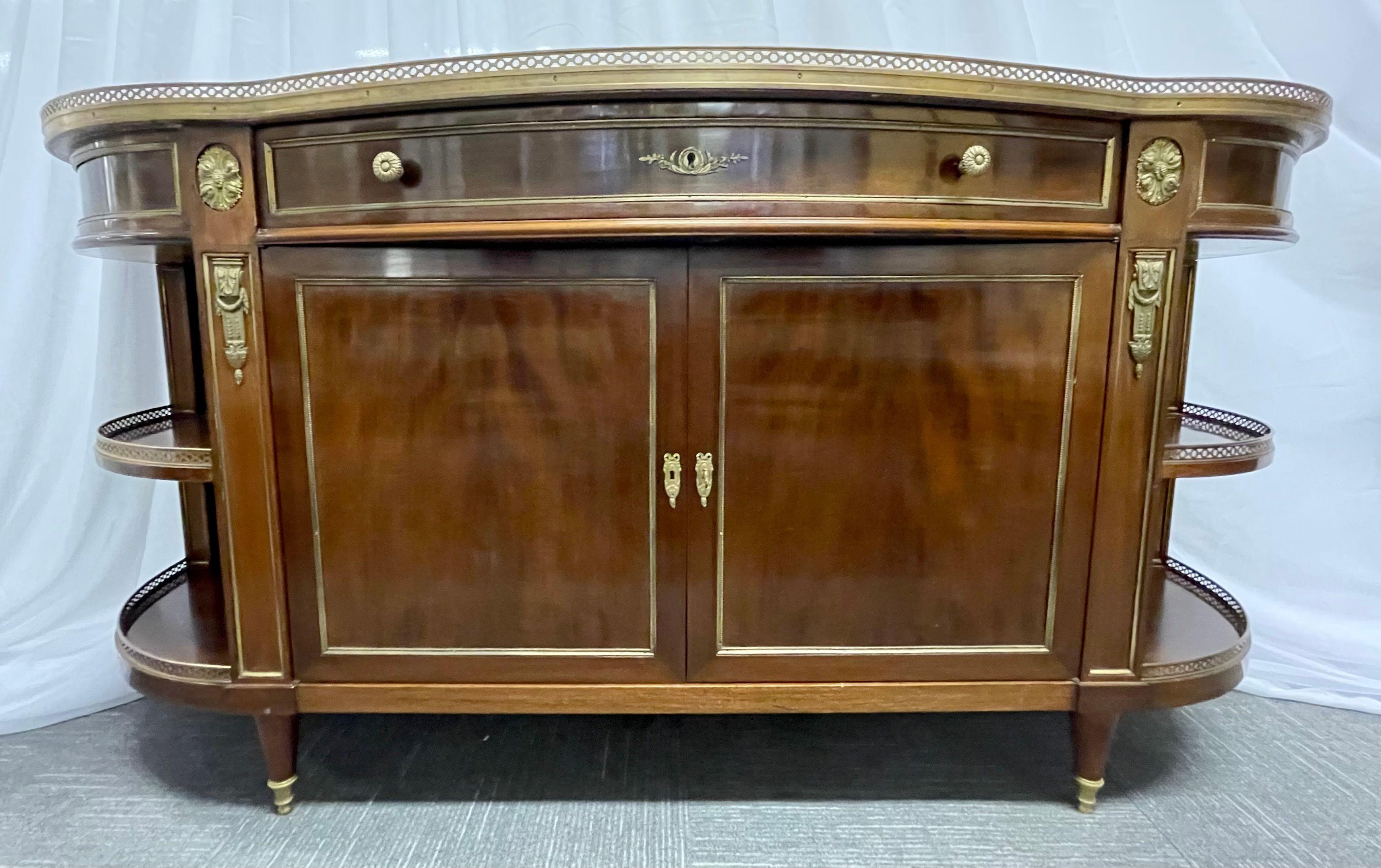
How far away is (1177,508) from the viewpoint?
5.72 ft

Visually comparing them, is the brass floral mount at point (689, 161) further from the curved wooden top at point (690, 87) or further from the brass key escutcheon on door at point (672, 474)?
the brass key escutcheon on door at point (672, 474)

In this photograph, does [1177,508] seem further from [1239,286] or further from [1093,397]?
[1093,397]

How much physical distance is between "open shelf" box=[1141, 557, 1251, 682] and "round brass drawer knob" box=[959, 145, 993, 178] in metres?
0.72

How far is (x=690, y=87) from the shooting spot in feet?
3.08

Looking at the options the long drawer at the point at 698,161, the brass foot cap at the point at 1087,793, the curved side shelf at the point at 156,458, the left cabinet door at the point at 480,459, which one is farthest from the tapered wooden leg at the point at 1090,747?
the curved side shelf at the point at 156,458

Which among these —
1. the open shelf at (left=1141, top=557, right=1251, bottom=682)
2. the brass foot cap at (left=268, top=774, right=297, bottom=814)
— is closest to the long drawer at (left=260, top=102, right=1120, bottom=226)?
the open shelf at (left=1141, top=557, right=1251, bottom=682)

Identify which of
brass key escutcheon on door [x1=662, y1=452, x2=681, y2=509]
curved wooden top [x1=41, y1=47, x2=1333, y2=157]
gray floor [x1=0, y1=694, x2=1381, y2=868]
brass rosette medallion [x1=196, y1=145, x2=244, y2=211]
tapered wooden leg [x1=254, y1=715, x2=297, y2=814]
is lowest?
gray floor [x1=0, y1=694, x2=1381, y2=868]

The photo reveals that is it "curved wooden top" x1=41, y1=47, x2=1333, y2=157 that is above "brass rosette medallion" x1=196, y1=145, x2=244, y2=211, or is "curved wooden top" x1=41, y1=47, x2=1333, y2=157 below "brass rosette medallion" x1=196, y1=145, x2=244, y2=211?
above

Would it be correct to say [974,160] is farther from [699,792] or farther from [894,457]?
[699,792]

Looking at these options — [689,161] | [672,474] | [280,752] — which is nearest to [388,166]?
[689,161]

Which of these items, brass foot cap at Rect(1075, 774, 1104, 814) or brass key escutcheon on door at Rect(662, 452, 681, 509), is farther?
brass foot cap at Rect(1075, 774, 1104, 814)

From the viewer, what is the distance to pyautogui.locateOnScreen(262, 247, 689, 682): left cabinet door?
1.04 meters

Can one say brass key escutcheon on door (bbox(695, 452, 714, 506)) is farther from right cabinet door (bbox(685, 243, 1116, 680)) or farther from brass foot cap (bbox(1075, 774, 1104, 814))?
brass foot cap (bbox(1075, 774, 1104, 814))

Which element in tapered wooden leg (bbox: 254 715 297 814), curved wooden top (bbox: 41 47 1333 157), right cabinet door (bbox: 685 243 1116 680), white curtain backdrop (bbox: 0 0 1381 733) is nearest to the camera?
curved wooden top (bbox: 41 47 1333 157)
